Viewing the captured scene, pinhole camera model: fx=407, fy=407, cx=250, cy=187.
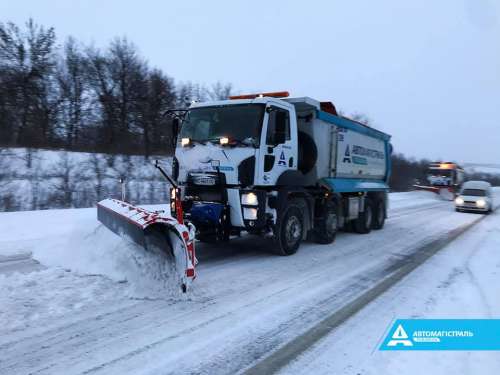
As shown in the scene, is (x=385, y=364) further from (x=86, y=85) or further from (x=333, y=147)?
(x=86, y=85)

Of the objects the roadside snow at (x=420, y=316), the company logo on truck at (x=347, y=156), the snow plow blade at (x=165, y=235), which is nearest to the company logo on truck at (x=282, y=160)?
the snow plow blade at (x=165, y=235)

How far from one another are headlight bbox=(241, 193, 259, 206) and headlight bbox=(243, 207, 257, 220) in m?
0.09

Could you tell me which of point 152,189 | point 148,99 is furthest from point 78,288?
point 148,99

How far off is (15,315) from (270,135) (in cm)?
481

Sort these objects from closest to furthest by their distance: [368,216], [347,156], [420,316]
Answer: [420,316] → [347,156] → [368,216]

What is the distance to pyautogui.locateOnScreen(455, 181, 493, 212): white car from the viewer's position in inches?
867

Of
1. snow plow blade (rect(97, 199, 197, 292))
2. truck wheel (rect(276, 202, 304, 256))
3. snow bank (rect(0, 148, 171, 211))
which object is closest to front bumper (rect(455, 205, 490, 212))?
snow bank (rect(0, 148, 171, 211))

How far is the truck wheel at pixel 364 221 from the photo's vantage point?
12.2 meters

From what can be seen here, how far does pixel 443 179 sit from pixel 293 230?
32.0 meters

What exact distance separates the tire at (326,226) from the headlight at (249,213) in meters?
3.00

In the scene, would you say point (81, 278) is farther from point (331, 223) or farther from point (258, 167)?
point (331, 223)

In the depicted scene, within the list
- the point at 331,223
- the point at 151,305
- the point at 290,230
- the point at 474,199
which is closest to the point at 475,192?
the point at 474,199

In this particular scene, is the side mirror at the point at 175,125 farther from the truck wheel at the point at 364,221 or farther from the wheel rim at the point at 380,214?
the wheel rim at the point at 380,214

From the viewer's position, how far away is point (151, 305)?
16.1 feet
